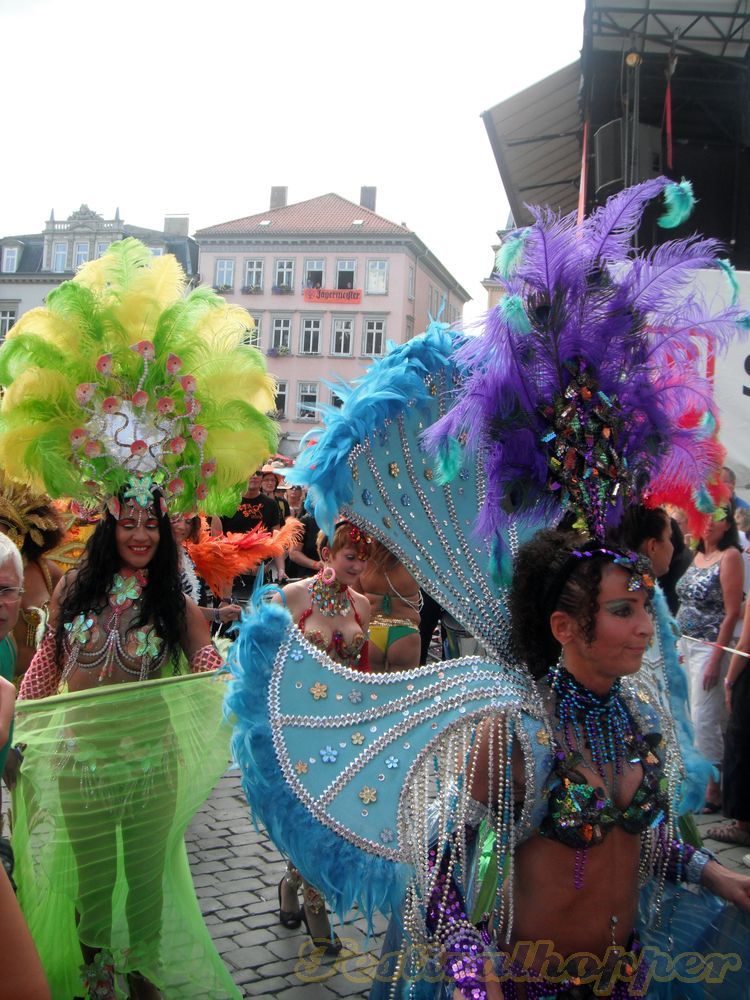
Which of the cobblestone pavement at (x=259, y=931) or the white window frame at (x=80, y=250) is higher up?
the white window frame at (x=80, y=250)

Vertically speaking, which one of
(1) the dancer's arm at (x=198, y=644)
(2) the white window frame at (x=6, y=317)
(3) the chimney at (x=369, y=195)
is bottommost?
(1) the dancer's arm at (x=198, y=644)

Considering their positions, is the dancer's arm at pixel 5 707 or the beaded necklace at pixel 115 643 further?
the beaded necklace at pixel 115 643

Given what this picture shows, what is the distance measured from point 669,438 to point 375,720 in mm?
1121

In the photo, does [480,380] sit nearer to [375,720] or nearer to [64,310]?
[375,720]

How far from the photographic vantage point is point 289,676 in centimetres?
218

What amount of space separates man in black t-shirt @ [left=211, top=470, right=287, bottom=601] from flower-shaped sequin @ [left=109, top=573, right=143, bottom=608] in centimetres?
517

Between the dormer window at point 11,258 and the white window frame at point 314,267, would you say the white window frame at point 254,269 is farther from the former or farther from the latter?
the dormer window at point 11,258

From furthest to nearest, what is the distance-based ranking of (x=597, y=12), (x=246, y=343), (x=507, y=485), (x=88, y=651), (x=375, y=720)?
(x=597, y=12), (x=246, y=343), (x=88, y=651), (x=507, y=485), (x=375, y=720)

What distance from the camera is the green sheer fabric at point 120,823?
2.82m

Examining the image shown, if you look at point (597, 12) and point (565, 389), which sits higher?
point (597, 12)

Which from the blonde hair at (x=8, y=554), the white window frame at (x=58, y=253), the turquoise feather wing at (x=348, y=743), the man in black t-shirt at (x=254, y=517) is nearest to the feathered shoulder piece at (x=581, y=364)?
the turquoise feather wing at (x=348, y=743)

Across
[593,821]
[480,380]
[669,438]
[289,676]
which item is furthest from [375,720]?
[669,438]

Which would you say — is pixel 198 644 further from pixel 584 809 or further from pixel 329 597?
pixel 584 809

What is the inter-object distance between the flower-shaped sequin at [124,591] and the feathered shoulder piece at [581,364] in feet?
5.03
